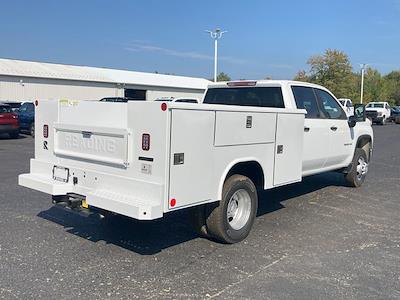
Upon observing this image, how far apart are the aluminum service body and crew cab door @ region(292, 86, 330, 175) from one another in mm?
599

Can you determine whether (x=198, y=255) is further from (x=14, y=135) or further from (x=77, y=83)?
(x=77, y=83)

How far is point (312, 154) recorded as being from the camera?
7.27 m

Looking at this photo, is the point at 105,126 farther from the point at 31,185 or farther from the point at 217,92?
the point at 217,92

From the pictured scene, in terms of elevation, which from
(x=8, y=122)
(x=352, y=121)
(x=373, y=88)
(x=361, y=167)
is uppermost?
(x=373, y=88)

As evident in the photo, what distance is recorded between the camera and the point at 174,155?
4.45 m

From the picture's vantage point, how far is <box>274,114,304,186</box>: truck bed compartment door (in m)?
6.01

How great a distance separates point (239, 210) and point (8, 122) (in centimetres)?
1701

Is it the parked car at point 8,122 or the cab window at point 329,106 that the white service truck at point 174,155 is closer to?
the cab window at point 329,106

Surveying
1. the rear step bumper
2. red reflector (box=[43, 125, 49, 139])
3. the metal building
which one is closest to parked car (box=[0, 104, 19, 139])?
the metal building

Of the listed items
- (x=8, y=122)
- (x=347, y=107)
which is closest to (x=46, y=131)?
(x=347, y=107)

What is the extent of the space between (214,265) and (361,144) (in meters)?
5.78

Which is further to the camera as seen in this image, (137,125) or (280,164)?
(280,164)

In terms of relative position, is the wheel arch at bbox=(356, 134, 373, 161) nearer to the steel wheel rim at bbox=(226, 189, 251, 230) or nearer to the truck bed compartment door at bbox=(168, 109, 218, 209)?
the steel wheel rim at bbox=(226, 189, 251, 230)

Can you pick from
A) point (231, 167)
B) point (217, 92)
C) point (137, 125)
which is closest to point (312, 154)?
point (217, 92)
